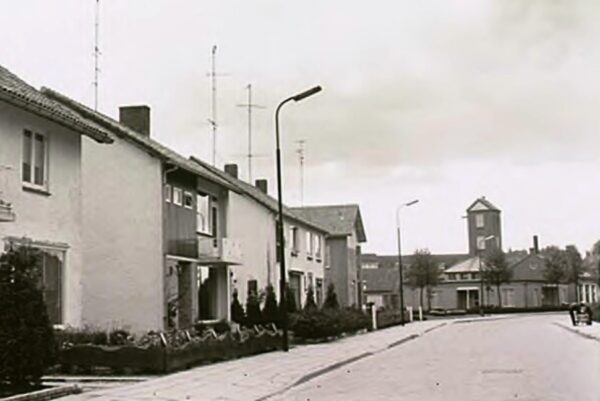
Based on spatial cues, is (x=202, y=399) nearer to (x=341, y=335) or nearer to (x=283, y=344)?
(x=283, y=344)

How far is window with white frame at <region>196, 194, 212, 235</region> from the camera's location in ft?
121

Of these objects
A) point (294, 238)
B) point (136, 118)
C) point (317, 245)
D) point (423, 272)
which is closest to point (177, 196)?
point (136, 118)

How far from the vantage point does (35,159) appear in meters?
21.5

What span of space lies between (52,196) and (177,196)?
12.1 metres

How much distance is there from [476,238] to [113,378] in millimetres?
113742

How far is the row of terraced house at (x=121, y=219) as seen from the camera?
68.5 feet

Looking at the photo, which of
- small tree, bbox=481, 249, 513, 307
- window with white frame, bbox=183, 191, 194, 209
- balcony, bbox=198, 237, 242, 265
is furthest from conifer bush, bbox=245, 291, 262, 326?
small tree, bbox=481, 249, 513, 307

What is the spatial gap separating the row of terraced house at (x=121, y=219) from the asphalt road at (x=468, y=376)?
683 cm

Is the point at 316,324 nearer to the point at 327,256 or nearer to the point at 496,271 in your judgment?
the point at 327,256

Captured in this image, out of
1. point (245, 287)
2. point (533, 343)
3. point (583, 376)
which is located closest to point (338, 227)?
point (245, 287)

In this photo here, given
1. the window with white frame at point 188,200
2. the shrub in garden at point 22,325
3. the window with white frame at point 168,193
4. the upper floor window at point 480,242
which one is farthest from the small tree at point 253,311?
the upper floor window at point 480,242

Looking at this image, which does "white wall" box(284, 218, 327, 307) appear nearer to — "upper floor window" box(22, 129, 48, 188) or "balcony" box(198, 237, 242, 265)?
"balcony" box(198, 237, 242, 265)

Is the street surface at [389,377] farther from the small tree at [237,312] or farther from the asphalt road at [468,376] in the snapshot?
the small tree at [237,312]

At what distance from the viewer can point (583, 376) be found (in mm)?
20312
